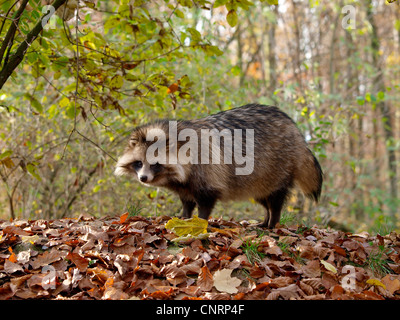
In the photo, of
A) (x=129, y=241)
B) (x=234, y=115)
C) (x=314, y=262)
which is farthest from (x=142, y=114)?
(x=314, y=262)

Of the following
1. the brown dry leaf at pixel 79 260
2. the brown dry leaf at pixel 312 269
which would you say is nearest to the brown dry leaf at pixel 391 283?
the brown dry leaf at pixel 312 269

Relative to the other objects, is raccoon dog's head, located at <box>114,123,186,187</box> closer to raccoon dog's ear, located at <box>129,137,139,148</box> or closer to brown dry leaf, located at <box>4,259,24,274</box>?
raccoon dog's ear, located at <box>129,137,139,148</box>

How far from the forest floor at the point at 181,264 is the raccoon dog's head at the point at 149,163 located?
0.64 meters

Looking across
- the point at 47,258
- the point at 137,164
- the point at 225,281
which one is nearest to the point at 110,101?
the point at 137,164

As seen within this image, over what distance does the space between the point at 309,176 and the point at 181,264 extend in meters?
2.72

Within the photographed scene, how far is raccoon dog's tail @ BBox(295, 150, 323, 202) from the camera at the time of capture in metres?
5.29

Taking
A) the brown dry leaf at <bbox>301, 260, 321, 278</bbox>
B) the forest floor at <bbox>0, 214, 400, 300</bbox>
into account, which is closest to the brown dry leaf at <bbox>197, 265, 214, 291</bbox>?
the forest floor at <bbox>0, 214, 400, 300</bbox>

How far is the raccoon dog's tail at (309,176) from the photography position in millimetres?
5285

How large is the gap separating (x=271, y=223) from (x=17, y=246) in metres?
3.03

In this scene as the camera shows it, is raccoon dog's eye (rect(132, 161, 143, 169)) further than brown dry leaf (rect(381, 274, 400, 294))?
Yes

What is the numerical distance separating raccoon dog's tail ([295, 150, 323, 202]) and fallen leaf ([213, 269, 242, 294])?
2.50 m

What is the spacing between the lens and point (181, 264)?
330cm
